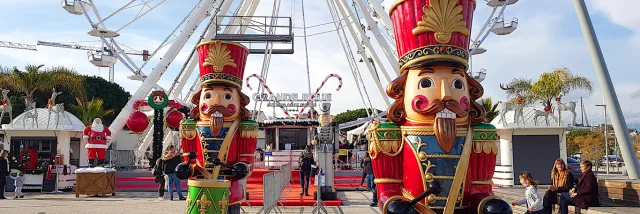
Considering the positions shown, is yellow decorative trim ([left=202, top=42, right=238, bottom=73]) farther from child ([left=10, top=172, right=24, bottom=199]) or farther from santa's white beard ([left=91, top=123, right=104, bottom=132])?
santa's white beard ([left=91, top=123, right=104, bottom=132])

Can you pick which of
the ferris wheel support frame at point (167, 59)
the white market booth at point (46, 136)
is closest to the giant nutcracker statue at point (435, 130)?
the white market booth at point (46, 136)

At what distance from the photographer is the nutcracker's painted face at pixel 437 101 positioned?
4379 millimetres

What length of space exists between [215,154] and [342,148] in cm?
1639

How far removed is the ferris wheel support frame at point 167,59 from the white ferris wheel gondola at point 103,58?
2.24 meters

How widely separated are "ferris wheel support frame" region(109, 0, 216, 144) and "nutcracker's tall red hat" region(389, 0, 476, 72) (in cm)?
1643

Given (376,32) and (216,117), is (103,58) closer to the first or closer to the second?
(376,32)

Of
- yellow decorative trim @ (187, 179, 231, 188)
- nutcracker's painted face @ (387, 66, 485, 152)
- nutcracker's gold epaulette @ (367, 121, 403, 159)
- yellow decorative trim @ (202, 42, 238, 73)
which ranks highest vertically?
yellow decorative trim @ (202, 42, 238, 73)

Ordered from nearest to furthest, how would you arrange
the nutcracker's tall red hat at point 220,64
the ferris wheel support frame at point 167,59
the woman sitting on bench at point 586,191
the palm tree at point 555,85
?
1. the woman sitting on bench at point 586,191
2. the nutcracker's tall red hat at point 220,64
3. the ferris wheel support frame at point 167,59
4. the palm tree at point 555,85

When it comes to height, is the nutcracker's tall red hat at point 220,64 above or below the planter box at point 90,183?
above

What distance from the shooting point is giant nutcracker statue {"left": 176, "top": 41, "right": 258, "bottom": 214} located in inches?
308

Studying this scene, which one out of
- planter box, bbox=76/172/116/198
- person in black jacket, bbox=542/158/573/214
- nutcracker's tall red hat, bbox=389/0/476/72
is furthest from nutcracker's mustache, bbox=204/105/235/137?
planter box, bbox=76/172/116/198

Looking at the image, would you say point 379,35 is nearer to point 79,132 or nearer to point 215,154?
point 79,132

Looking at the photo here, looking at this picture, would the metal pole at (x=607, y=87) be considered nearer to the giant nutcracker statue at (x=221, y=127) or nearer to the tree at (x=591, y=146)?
the giant nutcracker statue at (x=221, y=127)

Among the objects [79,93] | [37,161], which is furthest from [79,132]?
[79,93]
